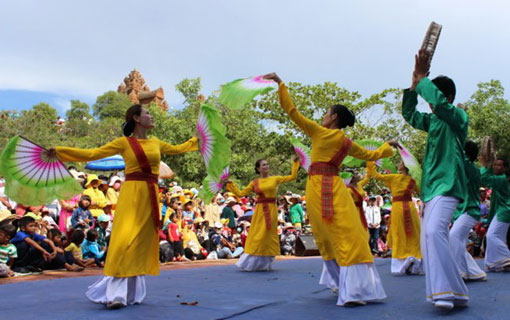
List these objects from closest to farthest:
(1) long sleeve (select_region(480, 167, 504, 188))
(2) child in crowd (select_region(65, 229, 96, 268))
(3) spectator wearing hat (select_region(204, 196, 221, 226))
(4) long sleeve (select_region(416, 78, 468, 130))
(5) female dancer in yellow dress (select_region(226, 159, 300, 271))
A: 1. (4) long sleeve (select_region(416, 78, 468, 130))
2. (1) long sleeve (select_region(480, 167, 504, 188))
3. (5) female dancer in yellow dress (select_region(226, 159, 300, 271))
4. (2) child in crowd (select_region(65, 229, 96, 268))
5. (3) spectator wearing hat (select_region(204, 196, 221, 226))

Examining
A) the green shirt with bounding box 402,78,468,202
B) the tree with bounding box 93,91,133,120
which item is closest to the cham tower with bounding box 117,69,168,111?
the tree with bounding box 93,91,133,120

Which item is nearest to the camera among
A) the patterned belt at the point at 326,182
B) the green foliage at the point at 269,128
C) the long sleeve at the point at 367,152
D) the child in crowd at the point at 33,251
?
the patterned belt at the point at 326,182

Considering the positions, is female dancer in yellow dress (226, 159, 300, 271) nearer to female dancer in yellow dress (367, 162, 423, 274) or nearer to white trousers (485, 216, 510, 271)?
female dancer in yellow dress (367, 162, 423, 274)

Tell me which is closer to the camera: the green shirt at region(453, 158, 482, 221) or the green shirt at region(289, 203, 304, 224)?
the green shirt at region(453, 158, 482, 221)

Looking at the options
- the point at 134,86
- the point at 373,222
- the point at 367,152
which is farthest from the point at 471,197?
the point at 134,86

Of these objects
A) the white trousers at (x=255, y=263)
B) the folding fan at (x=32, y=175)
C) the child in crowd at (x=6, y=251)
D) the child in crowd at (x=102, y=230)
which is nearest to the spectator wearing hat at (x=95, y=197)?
the child in crowd at (x=102, y=230)

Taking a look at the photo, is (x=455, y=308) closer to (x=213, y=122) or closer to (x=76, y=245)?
(x=213, y=122)

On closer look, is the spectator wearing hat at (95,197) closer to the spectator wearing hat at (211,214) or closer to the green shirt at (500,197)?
the spectator wearing hat at (211,214)

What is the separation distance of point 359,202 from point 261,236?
2.00 m

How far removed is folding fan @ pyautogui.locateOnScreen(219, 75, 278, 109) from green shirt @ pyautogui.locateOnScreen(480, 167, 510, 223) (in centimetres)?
389

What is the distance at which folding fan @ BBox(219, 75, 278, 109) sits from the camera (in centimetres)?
493

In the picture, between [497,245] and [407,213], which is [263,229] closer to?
[407,213]

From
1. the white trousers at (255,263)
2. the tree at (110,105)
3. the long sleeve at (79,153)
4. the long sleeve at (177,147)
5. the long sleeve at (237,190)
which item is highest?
the tree at (110,105)

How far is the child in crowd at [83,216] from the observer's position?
9891 millimetres
